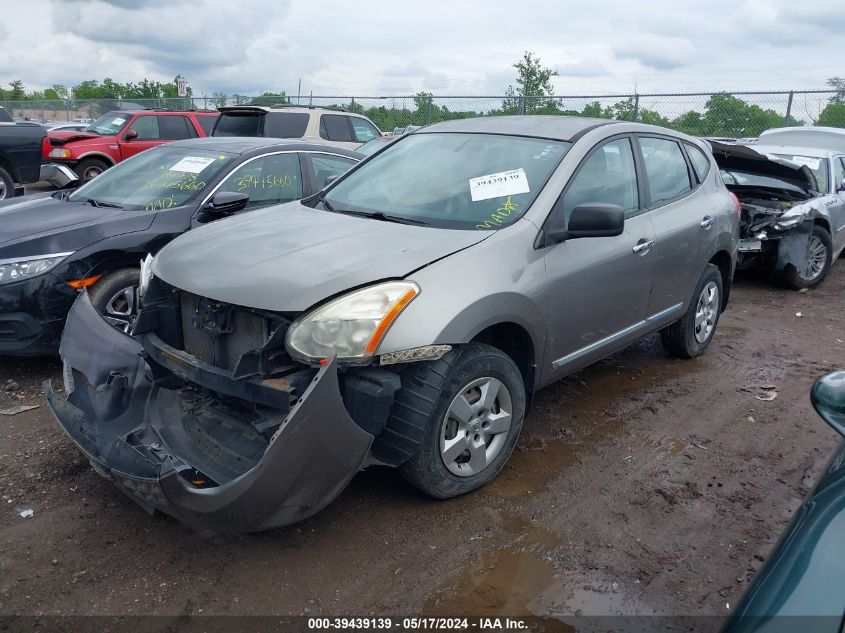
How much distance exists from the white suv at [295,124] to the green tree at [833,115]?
918 cm

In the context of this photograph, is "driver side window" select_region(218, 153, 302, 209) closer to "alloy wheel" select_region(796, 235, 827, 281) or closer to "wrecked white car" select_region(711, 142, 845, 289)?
"wrecked white car" select_region(711, 142, 845, 289)

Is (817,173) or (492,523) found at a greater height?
(817,173)

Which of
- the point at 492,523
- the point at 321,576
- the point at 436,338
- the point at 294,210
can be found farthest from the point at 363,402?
the point at 294,210

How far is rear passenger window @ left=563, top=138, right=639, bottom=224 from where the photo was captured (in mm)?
3995

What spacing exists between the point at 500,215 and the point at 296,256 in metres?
1.12

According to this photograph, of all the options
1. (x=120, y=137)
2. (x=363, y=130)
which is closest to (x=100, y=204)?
(x=363, y=130)

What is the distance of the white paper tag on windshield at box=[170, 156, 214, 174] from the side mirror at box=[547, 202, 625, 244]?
3.34 metres

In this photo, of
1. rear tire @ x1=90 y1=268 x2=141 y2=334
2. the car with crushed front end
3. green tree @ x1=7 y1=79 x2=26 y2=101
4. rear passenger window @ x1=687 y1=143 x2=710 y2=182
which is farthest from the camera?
green tree @ x1=7 y1=79 x2=26 y2=101

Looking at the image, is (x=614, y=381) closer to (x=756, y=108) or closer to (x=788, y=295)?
(x=788, y=295)

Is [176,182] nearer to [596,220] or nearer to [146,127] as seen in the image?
[596,220]

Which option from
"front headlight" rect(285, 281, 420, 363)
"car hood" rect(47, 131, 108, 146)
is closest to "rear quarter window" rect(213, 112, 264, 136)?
"car hood" rect(47, 131, 108, 146)

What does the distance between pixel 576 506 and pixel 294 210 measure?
2.35 metres

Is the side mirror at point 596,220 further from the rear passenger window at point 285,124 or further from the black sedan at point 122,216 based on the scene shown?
the rear passenger window at point 285,124

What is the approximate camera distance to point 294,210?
14.1ft
